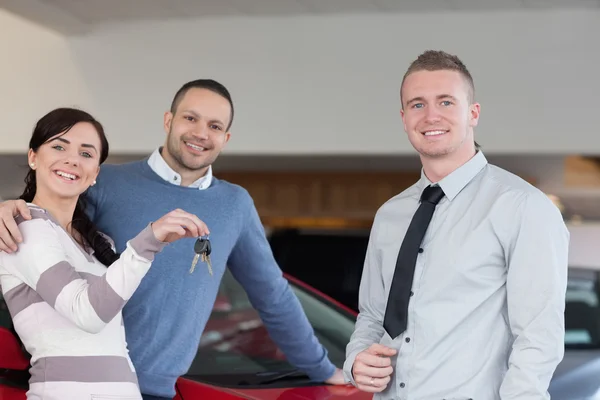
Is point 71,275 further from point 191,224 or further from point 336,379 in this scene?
point 336,379

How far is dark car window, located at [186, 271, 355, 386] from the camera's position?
115 inches

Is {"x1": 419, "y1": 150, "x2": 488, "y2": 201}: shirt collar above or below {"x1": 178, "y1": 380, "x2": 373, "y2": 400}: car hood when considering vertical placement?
above

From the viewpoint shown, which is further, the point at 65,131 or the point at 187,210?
the point at 187,210

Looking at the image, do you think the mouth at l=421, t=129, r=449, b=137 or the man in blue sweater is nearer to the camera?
the mouth at l=421, t=129, r=449, b=137

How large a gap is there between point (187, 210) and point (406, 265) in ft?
2.81

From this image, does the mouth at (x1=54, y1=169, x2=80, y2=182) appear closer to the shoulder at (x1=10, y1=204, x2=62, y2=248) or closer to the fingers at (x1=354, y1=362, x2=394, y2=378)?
the shoulder at (x1=10, y1=204, x2=62, y2=248)

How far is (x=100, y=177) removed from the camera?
2.62 m

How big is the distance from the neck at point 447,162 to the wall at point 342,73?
3.26 metres

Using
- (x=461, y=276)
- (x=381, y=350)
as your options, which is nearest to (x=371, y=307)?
(x=381, y=350)

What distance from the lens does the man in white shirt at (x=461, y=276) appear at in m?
1.83

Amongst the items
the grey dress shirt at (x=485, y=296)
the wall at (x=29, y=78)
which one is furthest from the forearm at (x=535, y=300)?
the wall at (x=29, y=78)

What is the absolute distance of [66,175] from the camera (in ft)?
7.12

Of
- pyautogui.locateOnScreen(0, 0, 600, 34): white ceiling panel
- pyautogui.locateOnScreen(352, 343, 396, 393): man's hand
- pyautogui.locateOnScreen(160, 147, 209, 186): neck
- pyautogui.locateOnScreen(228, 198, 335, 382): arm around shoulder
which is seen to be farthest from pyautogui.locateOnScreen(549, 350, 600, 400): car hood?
pyautogui.locateOnScreen(0, 0, 600, 34): white ceiling panel

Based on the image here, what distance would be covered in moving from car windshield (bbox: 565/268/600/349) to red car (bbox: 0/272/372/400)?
1.58m
